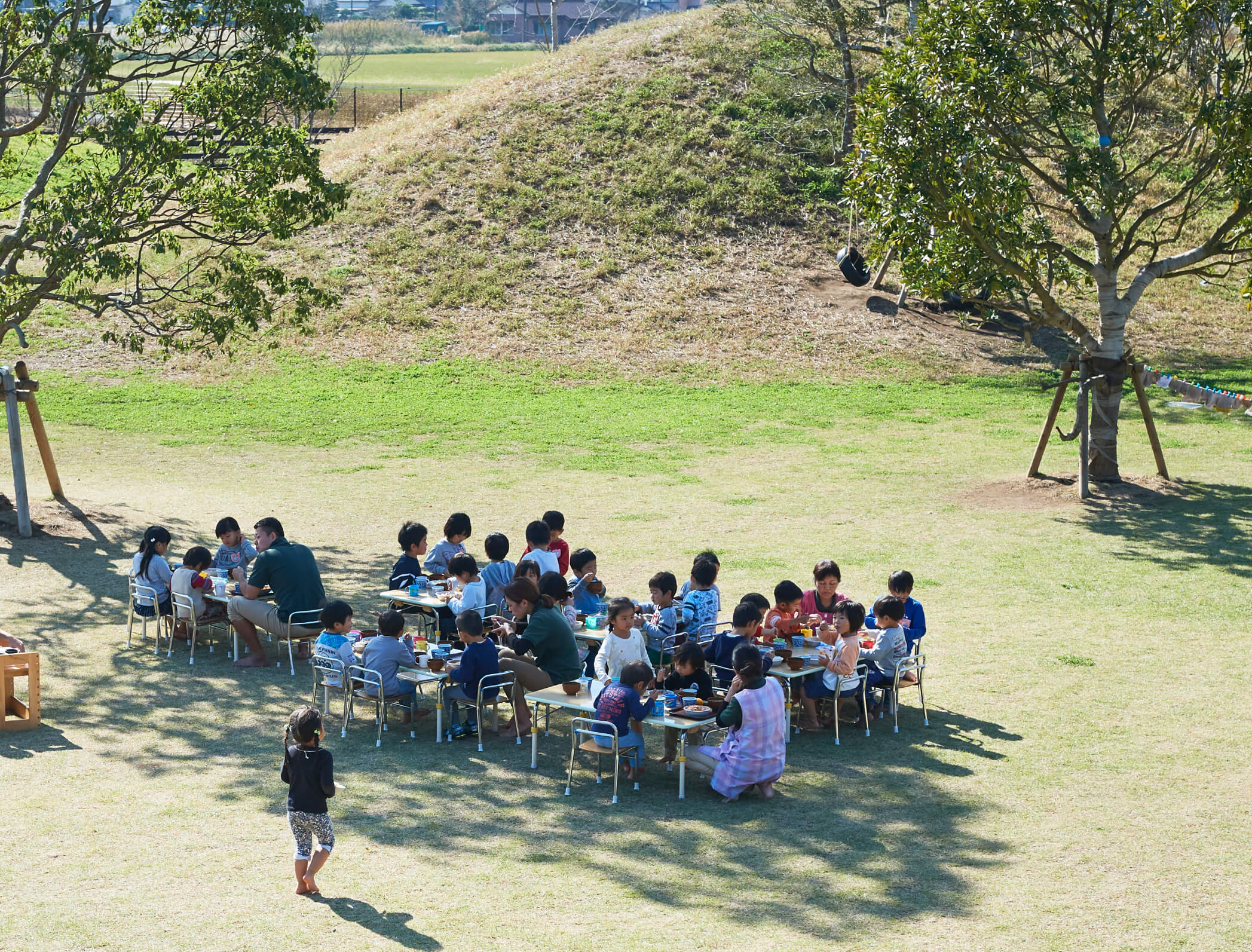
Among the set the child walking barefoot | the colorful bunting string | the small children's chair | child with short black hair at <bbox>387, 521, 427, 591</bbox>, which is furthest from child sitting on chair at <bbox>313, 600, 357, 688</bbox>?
the colorful bunting string

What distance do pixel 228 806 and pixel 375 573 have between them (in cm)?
659

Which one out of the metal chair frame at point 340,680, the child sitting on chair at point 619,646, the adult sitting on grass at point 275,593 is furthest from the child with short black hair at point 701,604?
the adult sitting on grass at point 275,593

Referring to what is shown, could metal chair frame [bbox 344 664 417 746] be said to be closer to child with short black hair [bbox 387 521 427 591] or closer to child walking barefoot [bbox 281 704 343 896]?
child with short black hair [bbox 387 521 427 591]

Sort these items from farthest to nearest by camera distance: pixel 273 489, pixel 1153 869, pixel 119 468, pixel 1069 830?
pixel 119 468 → pixel 273 489 → pixel 1069 830 → pixel 1153 869

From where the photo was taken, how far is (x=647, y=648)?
36.6 ft

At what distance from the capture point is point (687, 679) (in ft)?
32.2

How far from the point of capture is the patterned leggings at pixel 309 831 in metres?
7.63

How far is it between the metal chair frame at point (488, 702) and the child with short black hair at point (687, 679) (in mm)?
1072

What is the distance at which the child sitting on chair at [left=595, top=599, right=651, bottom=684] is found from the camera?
9.83 metres

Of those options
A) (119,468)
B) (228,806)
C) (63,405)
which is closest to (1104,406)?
(228,806)

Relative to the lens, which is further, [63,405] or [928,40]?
[63,405]

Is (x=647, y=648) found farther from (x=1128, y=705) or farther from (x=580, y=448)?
(x=580, y=448)

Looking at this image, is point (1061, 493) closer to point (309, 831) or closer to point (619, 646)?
point (619, 646)

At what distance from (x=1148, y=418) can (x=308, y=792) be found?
15.4 meters
